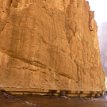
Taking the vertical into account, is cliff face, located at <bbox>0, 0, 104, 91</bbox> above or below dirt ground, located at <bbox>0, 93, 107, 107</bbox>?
above

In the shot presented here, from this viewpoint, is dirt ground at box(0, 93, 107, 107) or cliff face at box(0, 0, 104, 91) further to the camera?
cliff face at box(0, 0, 104, 91)

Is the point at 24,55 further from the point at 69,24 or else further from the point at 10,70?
the point at 69,24

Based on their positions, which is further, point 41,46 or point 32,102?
point 41,46

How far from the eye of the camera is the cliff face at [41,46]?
53.0 meters

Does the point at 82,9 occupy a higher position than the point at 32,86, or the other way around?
the point at 82,9

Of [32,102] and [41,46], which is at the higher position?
[41,46]

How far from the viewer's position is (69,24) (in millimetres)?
65875

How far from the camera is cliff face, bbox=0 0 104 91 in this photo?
53.0 metres

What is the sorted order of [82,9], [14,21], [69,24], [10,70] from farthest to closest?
[82,9] < [69,24] < [14,21] < [10,70]

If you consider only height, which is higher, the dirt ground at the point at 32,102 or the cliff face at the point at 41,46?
the cliff face at the point at 41,46

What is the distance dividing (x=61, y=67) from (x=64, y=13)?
485 inches

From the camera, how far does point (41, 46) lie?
56.4m

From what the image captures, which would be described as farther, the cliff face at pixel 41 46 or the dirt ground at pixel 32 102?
the cliff face at pixel 41 46

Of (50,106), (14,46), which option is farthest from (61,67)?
(50,106)
